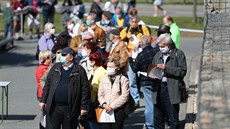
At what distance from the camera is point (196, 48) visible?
26.6m

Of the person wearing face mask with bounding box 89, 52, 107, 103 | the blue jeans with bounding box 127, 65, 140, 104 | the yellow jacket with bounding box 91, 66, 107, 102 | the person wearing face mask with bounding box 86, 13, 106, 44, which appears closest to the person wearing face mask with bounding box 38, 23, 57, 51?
the person wearing face mask with bounding box 86, 13, 106, 44

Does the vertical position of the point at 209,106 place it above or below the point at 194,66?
above

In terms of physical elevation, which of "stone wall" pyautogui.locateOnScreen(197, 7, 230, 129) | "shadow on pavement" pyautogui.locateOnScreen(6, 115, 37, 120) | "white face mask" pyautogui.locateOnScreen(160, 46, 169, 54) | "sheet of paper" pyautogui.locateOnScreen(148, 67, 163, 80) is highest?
"stone wall" pyautogui.locateOnScreen(197, 7, 230, 129)

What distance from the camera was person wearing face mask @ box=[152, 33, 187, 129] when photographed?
1245 cm

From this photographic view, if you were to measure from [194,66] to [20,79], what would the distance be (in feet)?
16.0

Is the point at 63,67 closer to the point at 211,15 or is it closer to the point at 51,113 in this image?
the point at 51,113

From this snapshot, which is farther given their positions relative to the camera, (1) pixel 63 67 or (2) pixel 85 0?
(2) pixel 85 0

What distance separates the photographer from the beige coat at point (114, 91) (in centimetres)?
1193

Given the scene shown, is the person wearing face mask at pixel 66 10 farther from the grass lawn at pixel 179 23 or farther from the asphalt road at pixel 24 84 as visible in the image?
the asphalt road at pixel 24 84

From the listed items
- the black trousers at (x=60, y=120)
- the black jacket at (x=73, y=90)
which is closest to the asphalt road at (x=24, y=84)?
the black trousers at (x=60, y=120)

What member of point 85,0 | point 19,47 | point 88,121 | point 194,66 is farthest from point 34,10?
point 88,121

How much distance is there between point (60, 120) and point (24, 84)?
803 cm

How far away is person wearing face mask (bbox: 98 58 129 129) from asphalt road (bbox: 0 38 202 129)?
247 cm

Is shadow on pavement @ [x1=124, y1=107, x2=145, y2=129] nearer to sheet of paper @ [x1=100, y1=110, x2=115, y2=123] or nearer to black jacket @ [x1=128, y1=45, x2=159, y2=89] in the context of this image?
black jacket @ [x1=128, y1=45, x2=159, y2=89]
